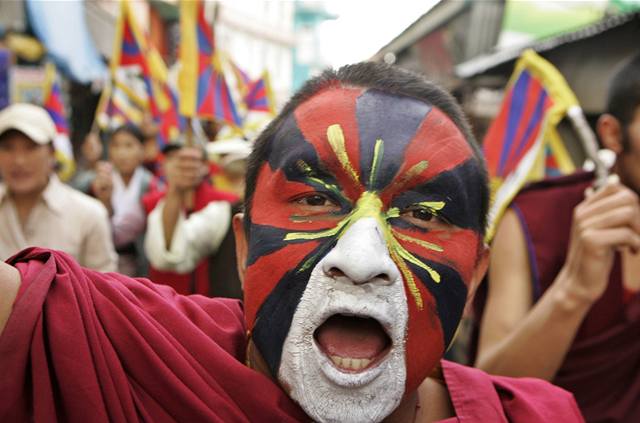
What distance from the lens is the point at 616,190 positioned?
2355mm

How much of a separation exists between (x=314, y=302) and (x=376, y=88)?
0.51 m

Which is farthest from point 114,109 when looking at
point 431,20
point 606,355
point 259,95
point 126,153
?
point 431,20

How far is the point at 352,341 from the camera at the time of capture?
1.37 m

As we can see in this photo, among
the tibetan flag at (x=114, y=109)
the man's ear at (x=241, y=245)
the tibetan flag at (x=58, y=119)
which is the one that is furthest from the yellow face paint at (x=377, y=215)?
the tibetan flag at (x=114, y=109)

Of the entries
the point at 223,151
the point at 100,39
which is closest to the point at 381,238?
the point at 223,151

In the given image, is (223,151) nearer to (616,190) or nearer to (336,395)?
(616,190)

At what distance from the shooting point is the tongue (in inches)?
53.6

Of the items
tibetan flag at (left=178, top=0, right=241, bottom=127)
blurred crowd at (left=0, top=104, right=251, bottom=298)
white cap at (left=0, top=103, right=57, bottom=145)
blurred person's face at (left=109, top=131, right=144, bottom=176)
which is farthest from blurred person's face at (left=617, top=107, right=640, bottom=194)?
blurred person's face at (left=109, top=131, right=144, bottom=176)

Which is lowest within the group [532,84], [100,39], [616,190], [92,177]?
[92,177]

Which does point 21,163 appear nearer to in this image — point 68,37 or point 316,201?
point 316,201

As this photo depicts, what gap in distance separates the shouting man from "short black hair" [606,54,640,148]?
131 centimetres

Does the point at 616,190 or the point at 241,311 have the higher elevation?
the point at 616,190

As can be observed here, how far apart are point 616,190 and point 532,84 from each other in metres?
1.19

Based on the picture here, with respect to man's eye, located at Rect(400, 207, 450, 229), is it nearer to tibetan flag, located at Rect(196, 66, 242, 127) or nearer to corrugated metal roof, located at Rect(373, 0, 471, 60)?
tibetan flag, located at Rect(196, 66, 242, 127)
